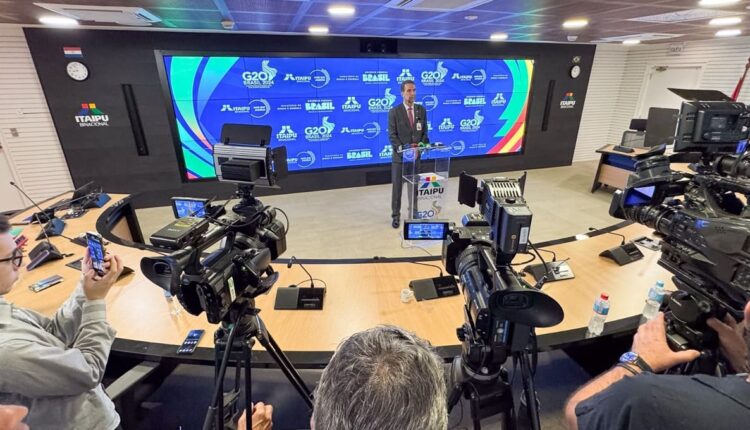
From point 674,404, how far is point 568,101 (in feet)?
26.3

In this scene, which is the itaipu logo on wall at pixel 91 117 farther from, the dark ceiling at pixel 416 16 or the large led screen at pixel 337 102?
the dark ceiling at pixel 416 16

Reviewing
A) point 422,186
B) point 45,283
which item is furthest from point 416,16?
point 45,283

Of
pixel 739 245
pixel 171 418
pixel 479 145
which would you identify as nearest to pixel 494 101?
pixel 479 145

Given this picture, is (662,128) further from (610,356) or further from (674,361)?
(674,361)

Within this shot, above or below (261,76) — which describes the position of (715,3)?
above

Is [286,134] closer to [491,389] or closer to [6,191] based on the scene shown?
[6,191]

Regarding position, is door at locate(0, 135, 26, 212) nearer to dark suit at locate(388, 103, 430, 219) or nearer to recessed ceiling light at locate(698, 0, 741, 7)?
dark suit at locate(388, 103, 430, 219)

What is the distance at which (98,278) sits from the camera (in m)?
1.29

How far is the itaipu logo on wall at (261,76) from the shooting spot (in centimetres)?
518

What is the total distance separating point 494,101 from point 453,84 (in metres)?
0.99

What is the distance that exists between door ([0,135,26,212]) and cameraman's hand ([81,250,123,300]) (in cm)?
533

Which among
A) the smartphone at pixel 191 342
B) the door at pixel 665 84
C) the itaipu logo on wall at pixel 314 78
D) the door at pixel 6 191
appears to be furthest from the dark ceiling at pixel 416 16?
the smartphone at pixel 191 342

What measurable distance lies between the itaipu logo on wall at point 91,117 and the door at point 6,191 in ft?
3.33

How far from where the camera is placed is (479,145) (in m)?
6.85
